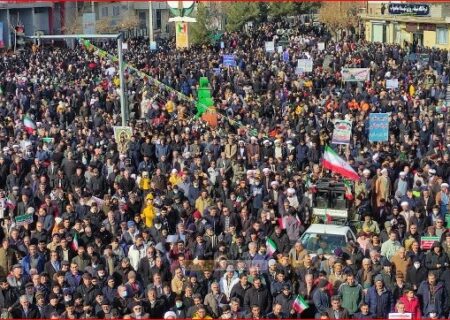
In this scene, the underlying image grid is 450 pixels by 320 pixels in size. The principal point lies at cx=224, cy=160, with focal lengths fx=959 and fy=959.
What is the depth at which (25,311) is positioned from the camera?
11.0m

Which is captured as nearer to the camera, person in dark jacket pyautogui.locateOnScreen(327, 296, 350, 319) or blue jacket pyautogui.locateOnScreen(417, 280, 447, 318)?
person in dark jacket pyautogui.locateOnScreen(327, 296, 350, 319)

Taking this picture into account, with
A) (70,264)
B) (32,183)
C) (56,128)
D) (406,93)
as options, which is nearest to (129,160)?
(32,183)

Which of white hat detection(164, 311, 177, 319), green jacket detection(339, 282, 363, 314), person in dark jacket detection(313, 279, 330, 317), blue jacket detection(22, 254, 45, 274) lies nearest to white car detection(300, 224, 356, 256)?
person in dark jacket detection(313, 279, 330, 317)

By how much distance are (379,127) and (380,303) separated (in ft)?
32.9

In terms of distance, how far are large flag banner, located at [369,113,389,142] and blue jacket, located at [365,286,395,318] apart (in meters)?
9.82

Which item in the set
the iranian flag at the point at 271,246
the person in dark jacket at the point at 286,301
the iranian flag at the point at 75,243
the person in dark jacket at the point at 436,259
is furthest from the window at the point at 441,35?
the person in dark jacket at the point at 286,301

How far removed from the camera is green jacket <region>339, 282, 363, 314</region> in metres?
11.1

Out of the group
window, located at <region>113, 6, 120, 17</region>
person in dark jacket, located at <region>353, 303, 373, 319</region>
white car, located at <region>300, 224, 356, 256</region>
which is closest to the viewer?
person in dark jacket, located at <region>353, 303, 373, 319</region>

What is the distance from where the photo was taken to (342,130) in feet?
65.9

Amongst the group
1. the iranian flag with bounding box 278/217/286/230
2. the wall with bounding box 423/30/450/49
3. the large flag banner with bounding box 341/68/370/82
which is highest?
the wall with bounding box 423/30/450/49

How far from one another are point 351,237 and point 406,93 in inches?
609

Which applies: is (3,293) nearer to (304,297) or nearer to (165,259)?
(165,259)

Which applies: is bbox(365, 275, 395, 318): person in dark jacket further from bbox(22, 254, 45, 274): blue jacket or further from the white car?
bbox(22, 254, 45, 274): blue jacket

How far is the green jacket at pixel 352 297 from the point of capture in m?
11.1
